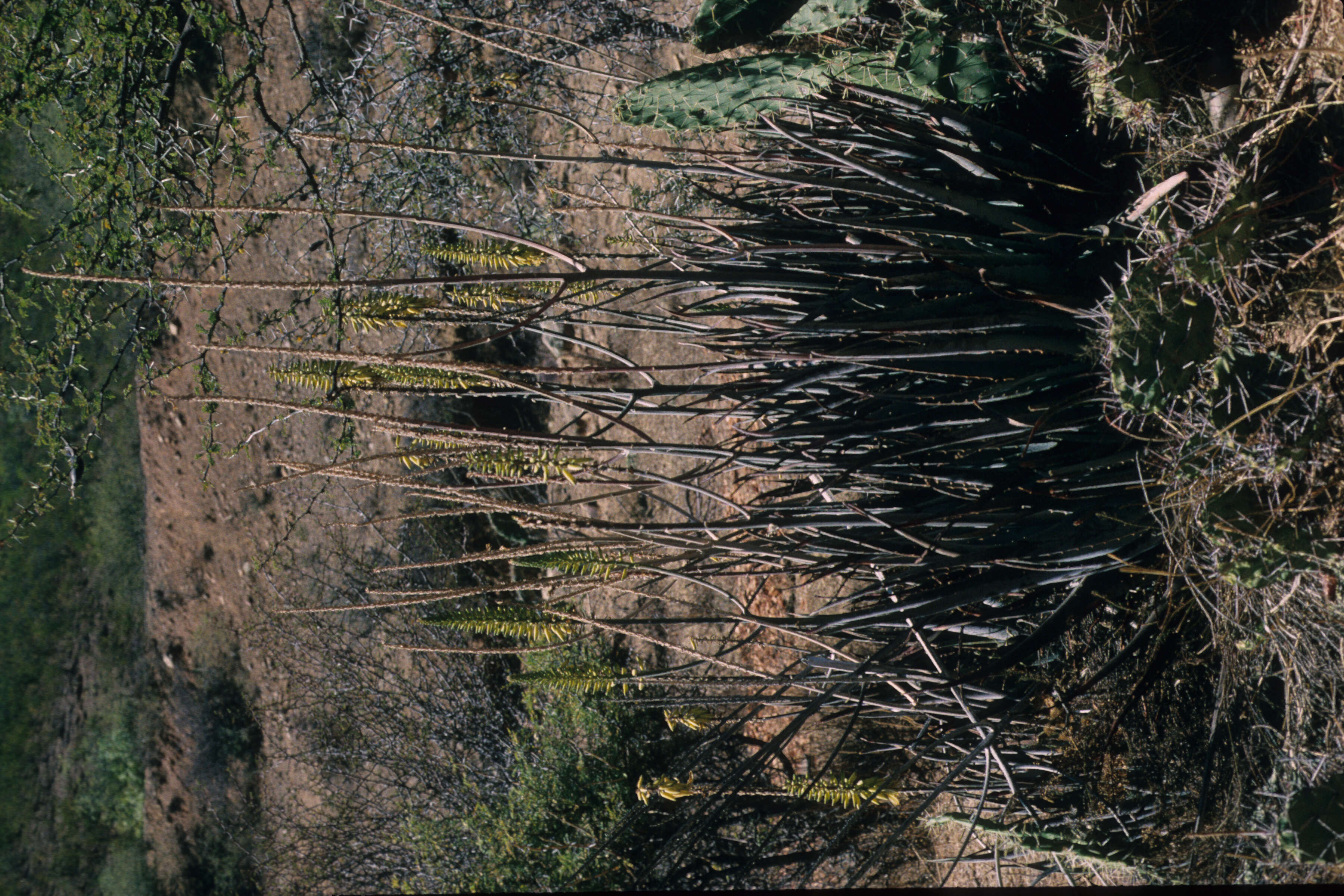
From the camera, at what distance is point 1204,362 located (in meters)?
1.30

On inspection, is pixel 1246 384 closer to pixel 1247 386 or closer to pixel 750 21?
pixel 1247 386

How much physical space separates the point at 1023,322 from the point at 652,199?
1856 mm

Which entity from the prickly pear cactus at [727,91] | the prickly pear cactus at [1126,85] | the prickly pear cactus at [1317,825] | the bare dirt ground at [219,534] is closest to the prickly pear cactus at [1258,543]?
the prickly pear cactus at [1317,825]

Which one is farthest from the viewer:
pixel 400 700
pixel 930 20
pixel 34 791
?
pixel 34 791

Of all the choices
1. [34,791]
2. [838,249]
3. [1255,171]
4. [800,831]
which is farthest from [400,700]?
[1255,171]

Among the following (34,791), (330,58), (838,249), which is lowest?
(34,791)

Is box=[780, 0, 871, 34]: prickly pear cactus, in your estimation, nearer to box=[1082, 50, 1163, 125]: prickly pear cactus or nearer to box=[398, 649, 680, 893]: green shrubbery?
box=[1082, 50, 1163, 125]: prickly pear cactus

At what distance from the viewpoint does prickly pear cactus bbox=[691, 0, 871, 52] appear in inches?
70.6

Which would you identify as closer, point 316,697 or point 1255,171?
point 1255,171

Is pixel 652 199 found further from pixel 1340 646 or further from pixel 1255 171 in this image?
pixel 1340 646

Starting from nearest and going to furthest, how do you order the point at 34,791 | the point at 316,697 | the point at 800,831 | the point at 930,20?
1. the point at 930,20
2. the point at 800,831
3. the point at 316,697
4. the point at 34,791

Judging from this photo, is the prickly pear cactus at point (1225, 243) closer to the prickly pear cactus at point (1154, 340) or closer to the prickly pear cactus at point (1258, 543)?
the prickly pear cactus at point (1154, 340)

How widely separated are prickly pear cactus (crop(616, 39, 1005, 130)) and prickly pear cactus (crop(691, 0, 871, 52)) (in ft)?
0.17

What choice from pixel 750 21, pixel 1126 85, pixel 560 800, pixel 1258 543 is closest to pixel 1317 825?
pixel 1258 543
